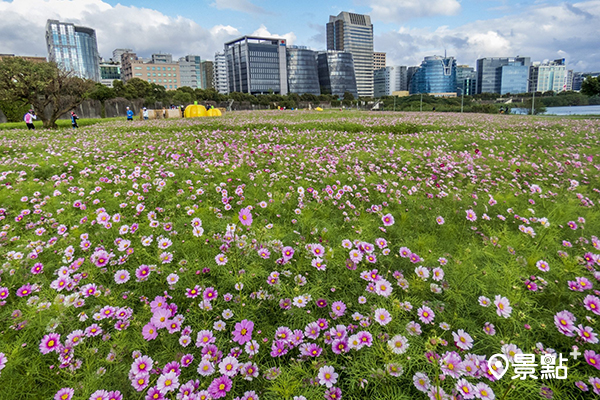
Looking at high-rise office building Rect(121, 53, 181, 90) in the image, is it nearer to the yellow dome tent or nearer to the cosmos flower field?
the yellow dome tent

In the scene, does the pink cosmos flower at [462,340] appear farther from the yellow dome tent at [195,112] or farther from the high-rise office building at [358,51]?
the high-rise office building at [358,51]

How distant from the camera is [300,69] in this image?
14538cm

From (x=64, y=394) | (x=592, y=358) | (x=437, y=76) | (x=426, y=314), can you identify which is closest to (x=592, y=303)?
(x=592, y=358)

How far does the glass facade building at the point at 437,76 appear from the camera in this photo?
534 feet

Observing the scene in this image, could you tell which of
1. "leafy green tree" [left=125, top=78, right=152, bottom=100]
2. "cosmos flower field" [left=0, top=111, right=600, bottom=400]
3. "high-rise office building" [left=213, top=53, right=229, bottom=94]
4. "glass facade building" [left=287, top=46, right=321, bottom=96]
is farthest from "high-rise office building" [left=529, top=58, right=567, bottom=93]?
"cosmos flower field" [left=0, top=111, right=600, bottom=400]

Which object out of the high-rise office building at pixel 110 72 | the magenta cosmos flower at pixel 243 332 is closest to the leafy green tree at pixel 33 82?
the magenta cosmos flower at pixel 243 332

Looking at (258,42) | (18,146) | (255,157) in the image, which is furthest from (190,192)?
(258,42)

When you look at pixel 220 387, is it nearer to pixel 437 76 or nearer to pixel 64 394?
pixel 64 394

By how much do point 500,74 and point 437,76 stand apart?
96.2 ft

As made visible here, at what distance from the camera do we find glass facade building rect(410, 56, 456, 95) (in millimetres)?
162875

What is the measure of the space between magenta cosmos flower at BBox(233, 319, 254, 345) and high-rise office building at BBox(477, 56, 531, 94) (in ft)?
609

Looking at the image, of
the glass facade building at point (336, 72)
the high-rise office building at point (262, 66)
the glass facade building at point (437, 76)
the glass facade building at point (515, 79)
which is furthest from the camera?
the glass facade building at point (437, 76)

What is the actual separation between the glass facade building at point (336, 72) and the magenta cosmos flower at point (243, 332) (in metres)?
158

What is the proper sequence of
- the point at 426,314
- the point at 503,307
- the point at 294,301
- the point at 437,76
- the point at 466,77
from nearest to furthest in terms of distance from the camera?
the point at 503,307 → the point at 426,314 → the point at 294,301 → the point at 437,76 → the point at 466,77
